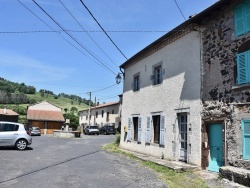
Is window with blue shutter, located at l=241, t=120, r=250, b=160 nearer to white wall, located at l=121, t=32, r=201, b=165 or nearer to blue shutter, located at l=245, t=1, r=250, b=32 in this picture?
white wall, located at l=121, t=32, r=201, b=165

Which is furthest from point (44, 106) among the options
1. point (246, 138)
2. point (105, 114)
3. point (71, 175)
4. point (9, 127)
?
point (246, 138)

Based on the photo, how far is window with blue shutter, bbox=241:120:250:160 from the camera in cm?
919

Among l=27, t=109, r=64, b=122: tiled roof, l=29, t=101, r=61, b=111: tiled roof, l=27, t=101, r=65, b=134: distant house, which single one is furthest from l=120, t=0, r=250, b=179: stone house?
l=29, t=101, r=61, b=111: tiled roof

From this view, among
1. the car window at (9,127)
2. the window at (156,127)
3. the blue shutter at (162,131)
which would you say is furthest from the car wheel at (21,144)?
the blue shutter at (162,131)

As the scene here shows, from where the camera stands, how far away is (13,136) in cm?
1570

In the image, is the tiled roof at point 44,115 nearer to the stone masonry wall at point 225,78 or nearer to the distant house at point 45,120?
the distant house at point 45,120

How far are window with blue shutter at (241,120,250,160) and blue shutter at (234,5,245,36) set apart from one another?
3.09 m

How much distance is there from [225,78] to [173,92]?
3.63 meters

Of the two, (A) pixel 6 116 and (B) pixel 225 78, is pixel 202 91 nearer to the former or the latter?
(B) pixel 225 78

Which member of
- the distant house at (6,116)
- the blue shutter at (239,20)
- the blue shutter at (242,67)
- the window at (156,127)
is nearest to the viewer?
the blue shutter at (242,67)

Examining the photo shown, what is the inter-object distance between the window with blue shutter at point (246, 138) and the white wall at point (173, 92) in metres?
2.25

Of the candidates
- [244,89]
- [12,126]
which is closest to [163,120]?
[244,89]

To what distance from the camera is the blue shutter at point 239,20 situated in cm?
970

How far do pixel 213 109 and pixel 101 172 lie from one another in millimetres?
4750
